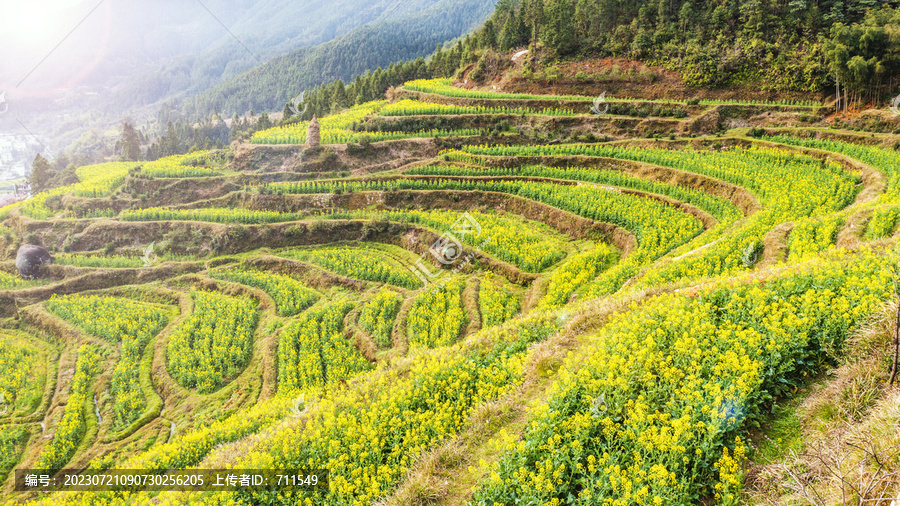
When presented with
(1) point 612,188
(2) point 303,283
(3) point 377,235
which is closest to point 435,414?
(2) point 303,283

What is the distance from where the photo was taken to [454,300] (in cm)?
1945

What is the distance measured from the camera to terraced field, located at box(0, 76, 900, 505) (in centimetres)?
603

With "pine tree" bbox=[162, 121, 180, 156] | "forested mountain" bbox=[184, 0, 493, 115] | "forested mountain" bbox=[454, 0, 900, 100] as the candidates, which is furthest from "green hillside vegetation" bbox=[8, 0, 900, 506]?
"forested mountain" bbox=[184, 0, 493, 115]

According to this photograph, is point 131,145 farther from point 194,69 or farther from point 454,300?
point 194,69

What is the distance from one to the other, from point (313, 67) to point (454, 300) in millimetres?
112611

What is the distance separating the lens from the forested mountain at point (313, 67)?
368 feet

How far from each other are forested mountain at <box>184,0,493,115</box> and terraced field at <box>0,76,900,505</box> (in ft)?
243

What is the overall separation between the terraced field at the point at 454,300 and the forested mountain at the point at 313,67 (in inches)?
2910

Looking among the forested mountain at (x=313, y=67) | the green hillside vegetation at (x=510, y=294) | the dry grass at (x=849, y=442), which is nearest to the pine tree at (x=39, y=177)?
the green hillside vegetation at (x=510, y=294)

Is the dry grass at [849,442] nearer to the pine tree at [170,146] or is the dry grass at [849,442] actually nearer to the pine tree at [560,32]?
the pine tree at [560,32]
